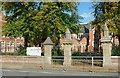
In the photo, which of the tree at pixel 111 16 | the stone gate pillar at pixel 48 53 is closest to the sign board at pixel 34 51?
the stone gate pillar at pixel 48 53

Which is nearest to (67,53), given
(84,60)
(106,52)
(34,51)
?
(84,60)

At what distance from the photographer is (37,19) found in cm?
3444

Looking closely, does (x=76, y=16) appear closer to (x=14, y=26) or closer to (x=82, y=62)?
(x=14, y=26)

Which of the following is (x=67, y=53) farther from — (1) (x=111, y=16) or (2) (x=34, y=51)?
(1) (x=111, y=16)

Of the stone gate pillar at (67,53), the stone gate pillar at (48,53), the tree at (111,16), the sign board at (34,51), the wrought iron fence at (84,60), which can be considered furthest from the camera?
the tree at (111,16)

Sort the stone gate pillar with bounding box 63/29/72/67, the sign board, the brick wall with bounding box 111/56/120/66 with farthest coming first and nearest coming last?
the sign board, the stone gate pillar with bounding box 63/29/72/67, the brick wall with bounding box 111/56/120/66

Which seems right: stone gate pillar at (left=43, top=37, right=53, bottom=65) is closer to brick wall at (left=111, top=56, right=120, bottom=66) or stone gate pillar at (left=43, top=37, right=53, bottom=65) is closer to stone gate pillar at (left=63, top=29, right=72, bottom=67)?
stone gate pillar at (left=63, top=29, right=72, bottom=67)

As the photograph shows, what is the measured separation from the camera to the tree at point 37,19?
114ft

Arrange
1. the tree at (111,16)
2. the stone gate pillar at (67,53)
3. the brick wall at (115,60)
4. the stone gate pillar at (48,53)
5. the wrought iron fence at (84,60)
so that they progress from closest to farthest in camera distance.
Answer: the brick wall at (115,60) → the wrought iron fence at (84,60) → the stone gate pillar at (67,53) → the stone gate pillar at (48,53) → the tree at (111,16)

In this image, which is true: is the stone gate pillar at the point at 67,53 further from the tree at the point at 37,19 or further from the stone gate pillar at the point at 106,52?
the tree at the point at 37,19

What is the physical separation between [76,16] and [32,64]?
13.4 meters

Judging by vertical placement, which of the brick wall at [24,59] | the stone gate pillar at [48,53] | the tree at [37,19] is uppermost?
the tree at [37,19]

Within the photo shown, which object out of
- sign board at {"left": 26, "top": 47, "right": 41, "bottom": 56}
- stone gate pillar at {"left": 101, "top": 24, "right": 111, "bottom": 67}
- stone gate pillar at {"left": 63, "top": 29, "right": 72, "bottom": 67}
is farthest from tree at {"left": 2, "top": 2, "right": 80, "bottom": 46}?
stone gate pillar at {"left": 101, "top": 24, "right": 111, "bottom": 67}

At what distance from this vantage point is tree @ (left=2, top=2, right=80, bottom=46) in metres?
34.7
